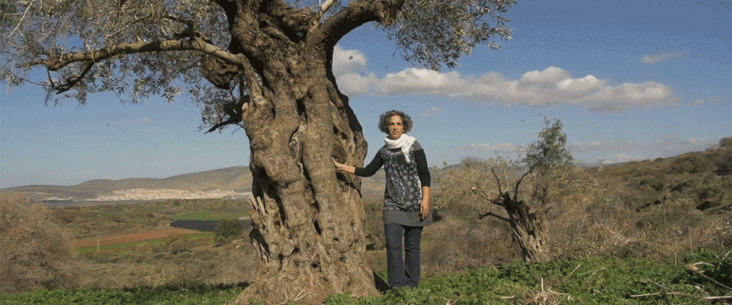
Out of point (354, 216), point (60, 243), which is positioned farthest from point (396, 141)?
point (60, 243)

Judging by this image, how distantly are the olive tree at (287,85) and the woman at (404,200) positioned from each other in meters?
0.63

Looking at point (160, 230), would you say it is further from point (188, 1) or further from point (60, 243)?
point (188, 1)

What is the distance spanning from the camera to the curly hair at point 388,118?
6953 mm

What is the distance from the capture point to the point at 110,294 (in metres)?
8.99

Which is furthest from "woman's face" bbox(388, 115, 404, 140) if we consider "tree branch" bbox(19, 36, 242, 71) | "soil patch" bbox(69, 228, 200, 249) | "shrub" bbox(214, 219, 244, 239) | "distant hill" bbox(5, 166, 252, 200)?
"distant hill" bbox(5, 166, 252, 200)

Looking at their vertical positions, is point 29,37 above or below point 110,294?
above

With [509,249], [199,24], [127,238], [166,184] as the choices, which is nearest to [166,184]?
[166,184]

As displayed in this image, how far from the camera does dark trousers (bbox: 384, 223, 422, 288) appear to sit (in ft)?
22.0

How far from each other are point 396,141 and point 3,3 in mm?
6249

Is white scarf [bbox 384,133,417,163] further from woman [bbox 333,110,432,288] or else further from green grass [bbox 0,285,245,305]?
green grass [bbox 0,285,245,305]

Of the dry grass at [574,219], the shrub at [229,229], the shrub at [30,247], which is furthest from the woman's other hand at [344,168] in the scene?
the shrub at [229,229]

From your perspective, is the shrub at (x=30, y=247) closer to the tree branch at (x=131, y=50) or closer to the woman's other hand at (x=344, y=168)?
the tree branch at (x=131, y=50)

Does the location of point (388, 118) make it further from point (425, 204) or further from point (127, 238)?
point (127, 238)

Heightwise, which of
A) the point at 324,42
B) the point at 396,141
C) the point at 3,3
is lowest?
the point at 396,141
